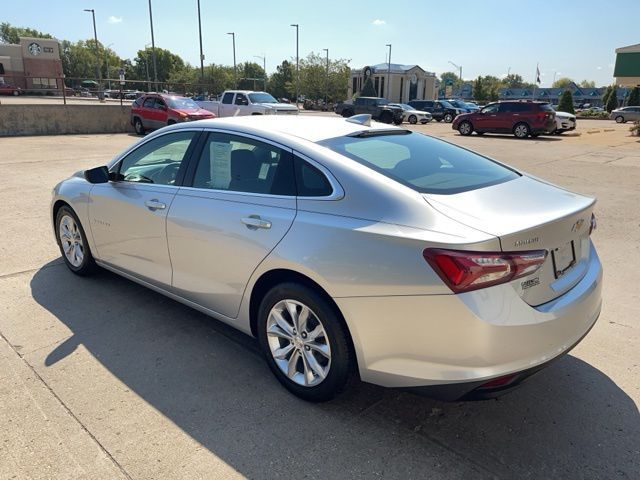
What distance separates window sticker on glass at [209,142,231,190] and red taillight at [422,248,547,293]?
1.66m

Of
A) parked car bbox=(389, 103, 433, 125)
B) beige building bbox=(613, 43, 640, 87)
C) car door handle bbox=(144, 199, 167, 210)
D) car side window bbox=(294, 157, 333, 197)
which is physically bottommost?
parked car bbox=(389, 103, 433, 125)

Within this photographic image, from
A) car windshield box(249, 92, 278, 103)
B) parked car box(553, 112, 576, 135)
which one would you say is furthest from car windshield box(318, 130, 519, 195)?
parked car box(553, 112, 576, 135)

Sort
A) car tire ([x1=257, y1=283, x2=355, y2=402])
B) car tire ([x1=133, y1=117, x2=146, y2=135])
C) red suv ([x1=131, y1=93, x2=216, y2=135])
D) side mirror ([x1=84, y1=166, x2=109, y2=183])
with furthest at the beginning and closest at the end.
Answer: car tire ([x1=133, y1=117, x2=146, y2=135]) < red suv ([x1=131, y1=93, x2=216, y2=135]) < side mirror ([x1=84, y1=166, x2=109, y2=183]) < car tire ([x1=257, y1=283, x2=355, y2=402])

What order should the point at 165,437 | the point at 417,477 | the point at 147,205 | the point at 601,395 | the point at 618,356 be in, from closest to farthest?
the point at 417,477
the point at 165,437
the point at 601,395
the point at 618,356
the point at 147,205

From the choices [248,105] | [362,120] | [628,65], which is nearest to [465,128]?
[248,105]

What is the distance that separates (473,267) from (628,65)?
6280cm

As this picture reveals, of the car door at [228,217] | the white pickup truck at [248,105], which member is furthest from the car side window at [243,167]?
the white pickup truck at [248,105]

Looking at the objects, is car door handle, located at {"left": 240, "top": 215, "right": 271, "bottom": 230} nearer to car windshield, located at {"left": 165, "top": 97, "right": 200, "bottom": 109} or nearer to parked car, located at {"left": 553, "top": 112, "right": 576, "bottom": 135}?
car windshield, located at {"left": 165, "top": 97, "right": 200, "bottom": 109}

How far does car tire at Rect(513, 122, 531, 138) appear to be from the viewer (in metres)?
23.9

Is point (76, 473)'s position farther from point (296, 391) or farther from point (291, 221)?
point (291, 221)

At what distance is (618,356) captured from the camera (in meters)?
3.54

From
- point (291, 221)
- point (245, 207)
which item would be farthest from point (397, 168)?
point (245, 207)

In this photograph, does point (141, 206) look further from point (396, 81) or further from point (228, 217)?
point (396, 81)

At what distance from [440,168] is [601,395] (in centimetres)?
169
